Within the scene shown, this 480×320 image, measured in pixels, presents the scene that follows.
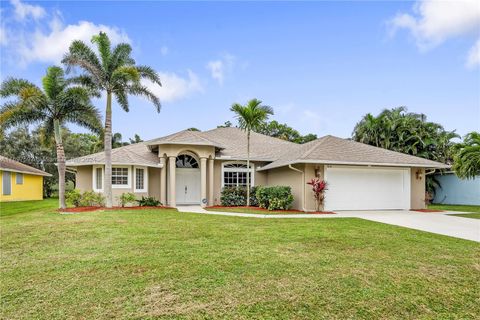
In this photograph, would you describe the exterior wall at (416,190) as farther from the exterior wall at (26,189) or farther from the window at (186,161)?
the exterior wall at (26,189)

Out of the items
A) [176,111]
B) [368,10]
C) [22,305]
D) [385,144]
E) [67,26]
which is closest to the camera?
[22,305]

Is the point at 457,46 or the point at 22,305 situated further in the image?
the point at 457,46

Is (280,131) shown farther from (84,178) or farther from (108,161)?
(108,161)

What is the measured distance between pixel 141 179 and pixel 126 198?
2.02 meters

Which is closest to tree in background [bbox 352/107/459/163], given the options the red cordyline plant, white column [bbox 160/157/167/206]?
the red cordyline plant

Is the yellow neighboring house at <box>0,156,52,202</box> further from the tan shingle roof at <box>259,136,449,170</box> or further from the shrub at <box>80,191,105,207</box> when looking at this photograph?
the tan shingle roof at <box>259,136,449,170</box>

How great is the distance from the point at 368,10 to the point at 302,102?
10011mm

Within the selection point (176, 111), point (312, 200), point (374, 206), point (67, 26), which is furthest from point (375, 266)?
point (176, 111)

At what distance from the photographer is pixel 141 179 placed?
18.6 metres

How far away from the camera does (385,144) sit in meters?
27.9

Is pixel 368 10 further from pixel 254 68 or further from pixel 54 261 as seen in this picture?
pixel 54 261

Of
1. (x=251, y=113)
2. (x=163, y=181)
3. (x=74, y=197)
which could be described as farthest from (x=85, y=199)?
(x=251, y=113)

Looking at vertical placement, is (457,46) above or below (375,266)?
above

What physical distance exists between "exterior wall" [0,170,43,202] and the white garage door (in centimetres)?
2580
